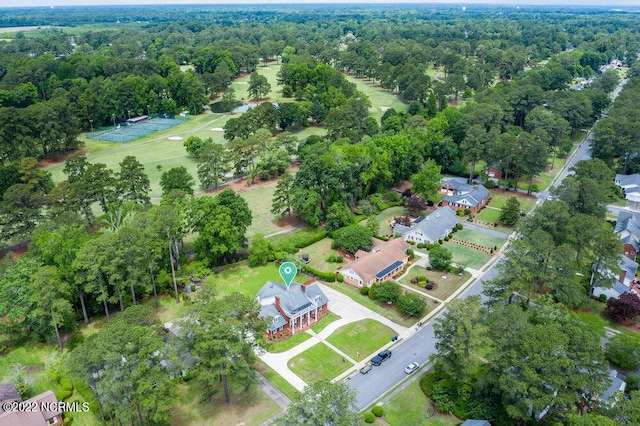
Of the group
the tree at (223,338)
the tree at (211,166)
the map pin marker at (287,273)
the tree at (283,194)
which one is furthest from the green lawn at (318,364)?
the tree at (211,166)

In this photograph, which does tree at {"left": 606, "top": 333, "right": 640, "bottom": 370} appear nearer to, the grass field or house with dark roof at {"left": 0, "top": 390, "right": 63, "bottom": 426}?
the grass field

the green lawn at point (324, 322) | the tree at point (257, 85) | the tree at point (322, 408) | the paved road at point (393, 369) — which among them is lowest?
the paved road at point (393, 369)

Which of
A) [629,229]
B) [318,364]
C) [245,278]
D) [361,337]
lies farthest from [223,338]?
[629,229]

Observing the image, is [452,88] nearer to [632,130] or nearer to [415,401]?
[632,130]

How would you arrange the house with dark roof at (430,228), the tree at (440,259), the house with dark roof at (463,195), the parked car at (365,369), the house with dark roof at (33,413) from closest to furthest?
the house with dark roof at (33,413)
the parked car at (365,369)
the tree at (440,259)
the house with dark roof at (430,228)
the house with dark roof at (463,195)

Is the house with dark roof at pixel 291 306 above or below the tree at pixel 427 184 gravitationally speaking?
below

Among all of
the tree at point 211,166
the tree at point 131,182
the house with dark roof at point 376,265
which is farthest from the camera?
the tree at point 211,166

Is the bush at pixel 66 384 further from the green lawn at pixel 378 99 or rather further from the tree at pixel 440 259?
the green lawn at pixel 378 99

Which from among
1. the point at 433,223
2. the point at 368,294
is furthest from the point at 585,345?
the point at 433,223

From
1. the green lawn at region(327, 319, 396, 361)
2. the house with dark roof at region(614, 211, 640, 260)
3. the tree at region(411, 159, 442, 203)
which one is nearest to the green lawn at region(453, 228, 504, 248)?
the tree at region(411, 159, 442, 203)
